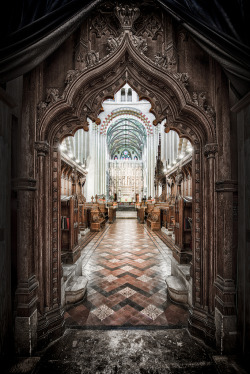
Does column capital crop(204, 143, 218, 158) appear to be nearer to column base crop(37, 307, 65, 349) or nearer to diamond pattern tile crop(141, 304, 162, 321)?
diamond pattern tile crop(141, 304, 162, 321)

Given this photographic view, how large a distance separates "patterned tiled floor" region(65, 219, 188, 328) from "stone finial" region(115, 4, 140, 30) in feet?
11.7

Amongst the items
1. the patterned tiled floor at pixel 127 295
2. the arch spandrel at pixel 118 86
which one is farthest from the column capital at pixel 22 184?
the patterned tiled floor at pixel 127 295

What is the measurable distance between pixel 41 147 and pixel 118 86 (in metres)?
1.24

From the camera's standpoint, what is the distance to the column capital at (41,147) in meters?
1.66

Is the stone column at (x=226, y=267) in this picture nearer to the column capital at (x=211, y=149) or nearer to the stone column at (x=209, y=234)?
the stone column at (x=209, y=234)

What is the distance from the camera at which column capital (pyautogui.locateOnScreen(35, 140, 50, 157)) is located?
166 cm

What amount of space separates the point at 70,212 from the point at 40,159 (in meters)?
1.78

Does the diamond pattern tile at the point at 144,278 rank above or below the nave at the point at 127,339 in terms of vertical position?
below

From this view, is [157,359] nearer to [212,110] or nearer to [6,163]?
[6,163]

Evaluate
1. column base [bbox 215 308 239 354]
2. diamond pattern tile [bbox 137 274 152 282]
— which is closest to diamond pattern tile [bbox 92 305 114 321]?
diamond pattern tile [bbox 137 274 152 282]

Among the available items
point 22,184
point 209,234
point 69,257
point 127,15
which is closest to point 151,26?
point 127,15

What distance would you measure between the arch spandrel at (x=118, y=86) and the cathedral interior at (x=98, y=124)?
0.01 meters

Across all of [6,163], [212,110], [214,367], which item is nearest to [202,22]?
[212,110]

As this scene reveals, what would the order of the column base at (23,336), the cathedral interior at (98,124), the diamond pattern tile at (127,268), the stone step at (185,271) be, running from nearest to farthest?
the cathedral interior at (98,124), the column base at (23,336), the stone step at (185,271), the diamond pattern tile at (127,268)
